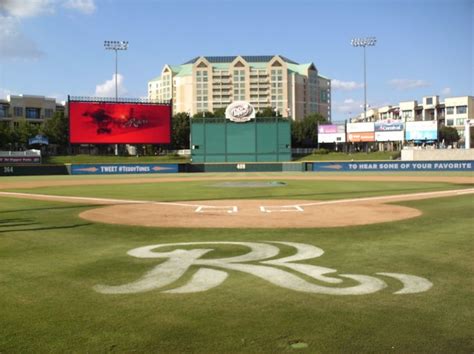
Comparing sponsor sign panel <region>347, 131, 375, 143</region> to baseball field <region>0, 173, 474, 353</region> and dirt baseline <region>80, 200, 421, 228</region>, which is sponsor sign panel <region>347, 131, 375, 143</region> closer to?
dirt baseline <region>80, 200, 421, 228</region>

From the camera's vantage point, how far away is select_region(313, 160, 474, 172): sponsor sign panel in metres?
51.9

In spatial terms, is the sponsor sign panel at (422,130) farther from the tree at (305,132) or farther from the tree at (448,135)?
the tree at (448,135)

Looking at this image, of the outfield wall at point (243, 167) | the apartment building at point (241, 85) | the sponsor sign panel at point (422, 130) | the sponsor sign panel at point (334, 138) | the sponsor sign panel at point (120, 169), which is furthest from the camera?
the apartment building at point (241, 85)

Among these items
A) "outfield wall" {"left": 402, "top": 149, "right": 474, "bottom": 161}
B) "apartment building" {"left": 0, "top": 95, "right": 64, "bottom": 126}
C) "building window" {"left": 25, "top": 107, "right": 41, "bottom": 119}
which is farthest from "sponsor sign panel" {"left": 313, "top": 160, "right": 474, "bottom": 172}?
"building window" {"left": 25, "top": 107, "right": 41, "bottom": 119}

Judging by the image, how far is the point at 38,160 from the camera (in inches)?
2436

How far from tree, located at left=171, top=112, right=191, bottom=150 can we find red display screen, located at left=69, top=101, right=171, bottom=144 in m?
51.0

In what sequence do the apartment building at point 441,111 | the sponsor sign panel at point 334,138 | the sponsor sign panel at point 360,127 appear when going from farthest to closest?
the apartment building at point 441,111 < the sponsor sign panel at point 334,138 < the sponsor sign panel at point 360,127

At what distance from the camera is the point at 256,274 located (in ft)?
22.4

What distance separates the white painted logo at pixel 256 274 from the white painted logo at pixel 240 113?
5700 centimetres

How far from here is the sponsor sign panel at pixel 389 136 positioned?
87.2 meters

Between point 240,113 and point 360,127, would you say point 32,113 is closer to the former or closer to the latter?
point 240,113

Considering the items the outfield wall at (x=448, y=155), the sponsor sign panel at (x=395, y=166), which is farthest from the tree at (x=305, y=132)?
the sponsor sign panel at (x=395, y=166)

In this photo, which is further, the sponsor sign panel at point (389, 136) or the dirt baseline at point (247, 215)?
the sponsor sign panel at point (389, 136)

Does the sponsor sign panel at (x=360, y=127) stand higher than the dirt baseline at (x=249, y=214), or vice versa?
the sponsor sign panel at (x=360, y=127)
